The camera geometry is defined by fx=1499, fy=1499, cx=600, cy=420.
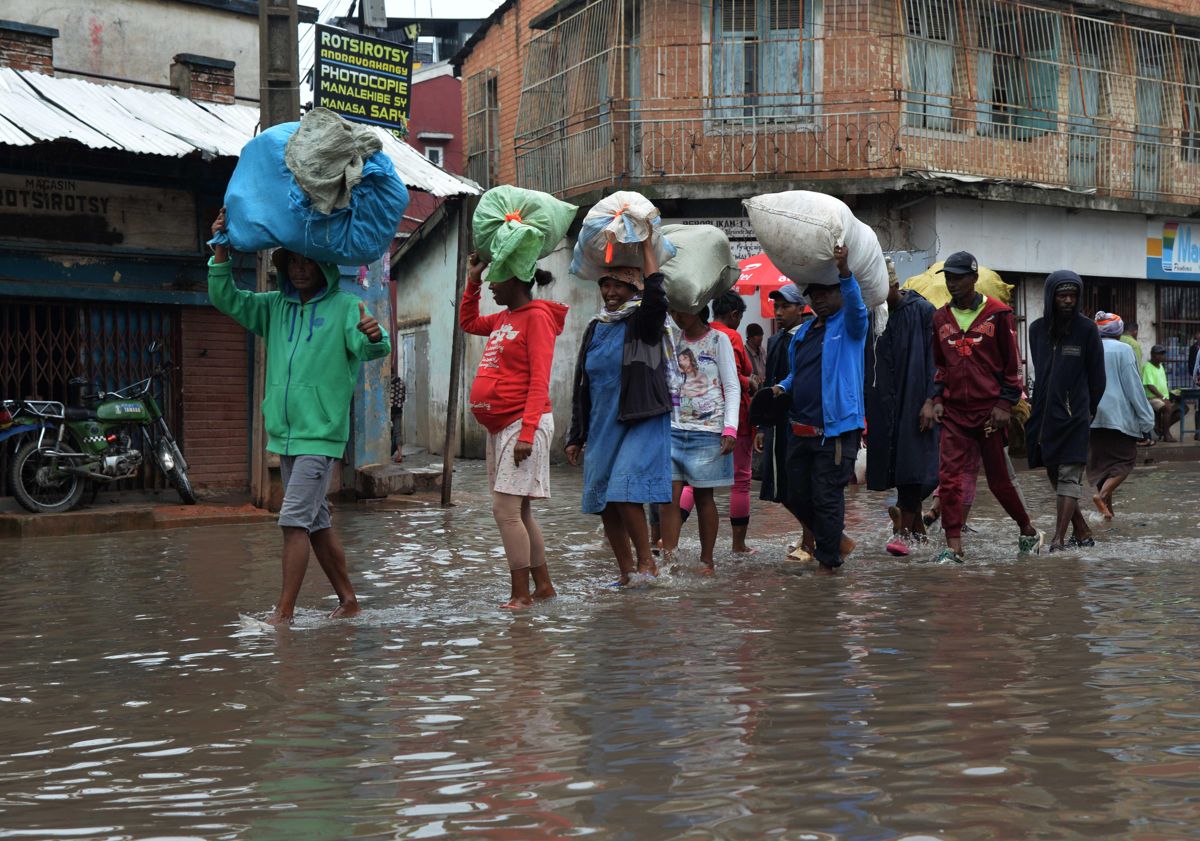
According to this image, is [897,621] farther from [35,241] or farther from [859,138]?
[859,138]

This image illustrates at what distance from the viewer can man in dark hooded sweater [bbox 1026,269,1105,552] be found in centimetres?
909

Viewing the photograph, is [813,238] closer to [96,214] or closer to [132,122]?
[132,122]

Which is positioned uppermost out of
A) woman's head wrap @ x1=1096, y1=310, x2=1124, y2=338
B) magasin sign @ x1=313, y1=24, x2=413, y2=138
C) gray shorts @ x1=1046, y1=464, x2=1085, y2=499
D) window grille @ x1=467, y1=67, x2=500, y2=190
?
window grille @ x1=467, y1=67, x2=500, y2=190

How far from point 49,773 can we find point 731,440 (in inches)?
191

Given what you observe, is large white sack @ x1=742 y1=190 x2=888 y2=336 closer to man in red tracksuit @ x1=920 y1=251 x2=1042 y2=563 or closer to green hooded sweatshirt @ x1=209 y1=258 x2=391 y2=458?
man in red tracksuit @ x1=920 y1=251 x2=1042 y2=563

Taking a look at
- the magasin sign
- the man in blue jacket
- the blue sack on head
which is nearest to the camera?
the blue sack on head

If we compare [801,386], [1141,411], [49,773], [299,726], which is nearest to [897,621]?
[801,386]

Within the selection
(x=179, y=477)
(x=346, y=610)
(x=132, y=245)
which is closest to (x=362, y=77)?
(x=132, y=245)

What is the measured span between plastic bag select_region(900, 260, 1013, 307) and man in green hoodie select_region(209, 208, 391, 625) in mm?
5068

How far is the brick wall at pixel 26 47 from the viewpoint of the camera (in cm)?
1364

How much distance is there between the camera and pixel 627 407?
751cm

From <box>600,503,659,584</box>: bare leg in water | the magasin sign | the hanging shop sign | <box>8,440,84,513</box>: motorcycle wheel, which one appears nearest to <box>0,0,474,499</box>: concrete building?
the hanging shop sign

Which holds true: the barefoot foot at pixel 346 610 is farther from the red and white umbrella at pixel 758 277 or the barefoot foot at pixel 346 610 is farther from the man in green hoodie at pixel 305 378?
the red and white umbrella at pixel 758 277

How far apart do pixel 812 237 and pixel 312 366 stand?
8.67 feet
